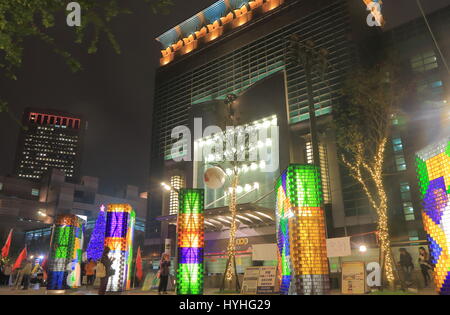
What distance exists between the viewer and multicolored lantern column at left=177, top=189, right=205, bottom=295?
13914 millimetres

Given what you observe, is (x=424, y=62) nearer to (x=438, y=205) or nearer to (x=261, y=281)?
(x=438, y=205)

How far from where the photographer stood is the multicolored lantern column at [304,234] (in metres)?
10.6

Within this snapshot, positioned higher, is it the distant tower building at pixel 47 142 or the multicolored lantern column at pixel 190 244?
the distant tower building at pixel 47 142

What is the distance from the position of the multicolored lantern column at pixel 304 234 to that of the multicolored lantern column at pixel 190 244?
404 cm

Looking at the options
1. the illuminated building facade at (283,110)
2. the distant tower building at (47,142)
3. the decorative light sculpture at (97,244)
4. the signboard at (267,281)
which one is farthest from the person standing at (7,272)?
the distant tower building at (47,142)

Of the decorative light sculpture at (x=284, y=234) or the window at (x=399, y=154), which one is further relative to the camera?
the window at (x=399, y=154)

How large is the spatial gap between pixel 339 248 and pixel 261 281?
3.77 metres

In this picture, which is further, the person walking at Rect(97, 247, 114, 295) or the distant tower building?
the distant tower building

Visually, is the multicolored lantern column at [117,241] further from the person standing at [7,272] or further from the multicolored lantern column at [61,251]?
the person standing at [7,272]

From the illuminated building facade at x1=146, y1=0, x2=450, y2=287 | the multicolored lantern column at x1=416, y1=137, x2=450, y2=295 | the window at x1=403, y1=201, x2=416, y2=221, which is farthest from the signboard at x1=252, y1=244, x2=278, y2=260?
the window at x1=403, y1=201, x2=416, y2=221

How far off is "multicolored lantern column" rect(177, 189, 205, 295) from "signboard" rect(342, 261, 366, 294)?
5702mm

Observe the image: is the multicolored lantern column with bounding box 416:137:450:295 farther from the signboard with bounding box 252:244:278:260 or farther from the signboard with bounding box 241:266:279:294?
the signboard with bounding box 252:244:278:260
